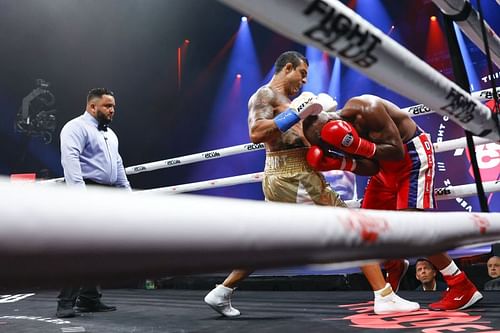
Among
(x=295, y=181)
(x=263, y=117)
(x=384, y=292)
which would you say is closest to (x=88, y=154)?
(x=263, y=117)

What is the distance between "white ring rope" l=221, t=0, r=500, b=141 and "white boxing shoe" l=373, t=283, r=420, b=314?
870mm

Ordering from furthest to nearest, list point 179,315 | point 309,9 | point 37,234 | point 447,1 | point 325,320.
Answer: point 179,315
point 325,320
point 447,1
point 309,9
point 37,234

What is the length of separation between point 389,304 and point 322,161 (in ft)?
1.73

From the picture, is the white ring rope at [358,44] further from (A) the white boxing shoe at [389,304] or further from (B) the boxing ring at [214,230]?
(A) the white boxing shoe at [389,304]

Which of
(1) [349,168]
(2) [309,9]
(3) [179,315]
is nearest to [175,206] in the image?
(2) [309,9]

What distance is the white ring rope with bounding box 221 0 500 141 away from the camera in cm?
53

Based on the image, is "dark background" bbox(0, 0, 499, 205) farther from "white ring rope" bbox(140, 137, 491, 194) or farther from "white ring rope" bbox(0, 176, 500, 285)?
"white ring rope" bbox(0, 176, 500, 285)

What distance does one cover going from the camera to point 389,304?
161cm

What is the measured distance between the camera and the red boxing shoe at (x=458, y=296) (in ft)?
5.34

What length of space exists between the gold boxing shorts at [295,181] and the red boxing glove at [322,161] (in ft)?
0.21

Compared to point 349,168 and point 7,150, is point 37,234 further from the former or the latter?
point 7,150

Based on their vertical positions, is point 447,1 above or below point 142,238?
above

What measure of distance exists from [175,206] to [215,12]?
6763 millimetres

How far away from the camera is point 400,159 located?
67.5 inches
